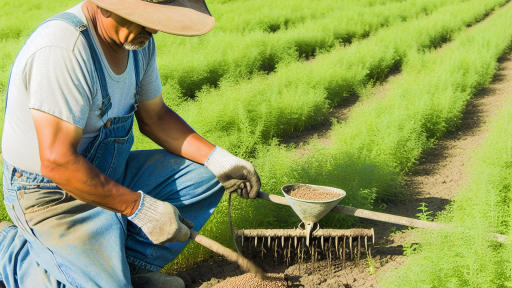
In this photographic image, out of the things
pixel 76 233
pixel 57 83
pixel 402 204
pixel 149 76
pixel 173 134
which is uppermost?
pixel 57 83

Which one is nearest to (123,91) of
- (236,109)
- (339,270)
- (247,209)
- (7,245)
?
(7,245)

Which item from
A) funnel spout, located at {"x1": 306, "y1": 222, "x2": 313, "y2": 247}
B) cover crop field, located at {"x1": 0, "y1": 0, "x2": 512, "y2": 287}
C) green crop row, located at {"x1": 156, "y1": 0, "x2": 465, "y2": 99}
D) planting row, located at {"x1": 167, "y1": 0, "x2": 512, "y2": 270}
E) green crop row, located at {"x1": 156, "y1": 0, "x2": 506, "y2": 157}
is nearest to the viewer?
cover crop field, located at {"x1": 0, "y1": 0, "x2": 512, "y2": 287}

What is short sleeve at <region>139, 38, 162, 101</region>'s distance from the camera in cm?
249

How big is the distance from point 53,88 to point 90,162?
1.31 feet

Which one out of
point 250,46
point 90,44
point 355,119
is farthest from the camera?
point 250,46

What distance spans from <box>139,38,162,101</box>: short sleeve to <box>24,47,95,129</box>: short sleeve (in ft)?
1.73

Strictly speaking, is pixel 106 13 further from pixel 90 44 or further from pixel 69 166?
pixel 69 166

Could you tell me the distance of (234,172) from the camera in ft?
8.50

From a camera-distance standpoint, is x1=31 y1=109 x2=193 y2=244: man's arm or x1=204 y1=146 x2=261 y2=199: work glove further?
x1=204 y1=146 x2=261 y2=199: work glove

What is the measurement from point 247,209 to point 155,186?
2.48 ft

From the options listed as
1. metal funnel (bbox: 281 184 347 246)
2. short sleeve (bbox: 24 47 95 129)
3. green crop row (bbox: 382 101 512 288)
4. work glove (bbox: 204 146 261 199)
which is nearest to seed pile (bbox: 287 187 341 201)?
metal funnel (bbox: 281 184 347 246)

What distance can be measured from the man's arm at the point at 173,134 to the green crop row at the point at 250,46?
285 cm

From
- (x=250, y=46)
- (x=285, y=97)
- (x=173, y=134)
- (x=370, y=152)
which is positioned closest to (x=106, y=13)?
(x=173, y=134)

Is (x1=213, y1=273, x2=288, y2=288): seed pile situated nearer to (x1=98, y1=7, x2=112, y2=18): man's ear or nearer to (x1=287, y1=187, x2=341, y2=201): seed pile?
(x1=287, y1=187, x2=341, y2=201): seed pile
